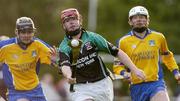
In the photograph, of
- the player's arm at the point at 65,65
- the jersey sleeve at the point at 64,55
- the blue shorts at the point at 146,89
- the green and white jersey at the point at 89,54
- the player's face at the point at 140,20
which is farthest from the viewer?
the player's face at the point at 140,20

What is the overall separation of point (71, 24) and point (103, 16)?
30329 mm

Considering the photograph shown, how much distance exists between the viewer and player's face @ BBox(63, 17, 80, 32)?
1568 centimetres

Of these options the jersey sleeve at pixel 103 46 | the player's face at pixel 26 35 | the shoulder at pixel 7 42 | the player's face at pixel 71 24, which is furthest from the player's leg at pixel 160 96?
the shoulder at pixel 7 42

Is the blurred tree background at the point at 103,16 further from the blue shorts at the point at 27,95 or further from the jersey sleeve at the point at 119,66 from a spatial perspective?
the blue shorts at the point at 27,95

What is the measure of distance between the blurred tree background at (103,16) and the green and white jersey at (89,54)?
79.2ft

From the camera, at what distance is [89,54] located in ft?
51.4

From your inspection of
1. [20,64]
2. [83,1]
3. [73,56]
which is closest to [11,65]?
[20,64]

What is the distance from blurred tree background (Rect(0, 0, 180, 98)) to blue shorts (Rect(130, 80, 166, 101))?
22578 millimetres

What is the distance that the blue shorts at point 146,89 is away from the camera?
55.4ft

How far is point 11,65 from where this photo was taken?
17141 millimetres

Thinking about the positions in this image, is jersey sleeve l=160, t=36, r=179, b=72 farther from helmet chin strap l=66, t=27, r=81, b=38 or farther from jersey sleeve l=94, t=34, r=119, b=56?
helmet chin strap l=66, t=27, r=81, b=38

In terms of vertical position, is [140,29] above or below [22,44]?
above

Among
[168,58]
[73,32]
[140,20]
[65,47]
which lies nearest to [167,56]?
[168,58]

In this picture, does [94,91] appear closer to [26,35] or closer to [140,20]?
[26,35]
